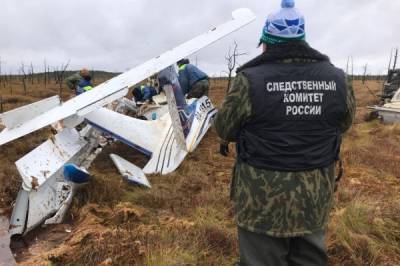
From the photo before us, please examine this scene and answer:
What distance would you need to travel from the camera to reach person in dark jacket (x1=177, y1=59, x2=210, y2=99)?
1072 cm

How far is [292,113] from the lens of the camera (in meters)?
2.36

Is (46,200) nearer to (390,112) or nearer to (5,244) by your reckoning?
(5,244)

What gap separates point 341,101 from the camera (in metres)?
2.47

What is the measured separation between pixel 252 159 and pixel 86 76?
8.94 meters

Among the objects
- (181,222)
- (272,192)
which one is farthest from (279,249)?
(181,222)

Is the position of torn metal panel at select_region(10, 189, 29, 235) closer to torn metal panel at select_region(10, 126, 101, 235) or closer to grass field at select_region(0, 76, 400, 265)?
torn metal panel at select_region(10, 126, 101, 235)

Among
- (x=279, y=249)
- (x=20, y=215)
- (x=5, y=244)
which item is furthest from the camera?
(x=20, y=215)

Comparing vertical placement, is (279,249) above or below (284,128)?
below

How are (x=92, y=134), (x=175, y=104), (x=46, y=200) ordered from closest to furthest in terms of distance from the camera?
(x=46, y=200), (x=175, y=104), (x=92, y=134)

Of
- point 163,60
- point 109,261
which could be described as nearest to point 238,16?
point 163,60

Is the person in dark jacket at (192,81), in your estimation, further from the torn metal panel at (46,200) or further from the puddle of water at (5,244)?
the puddle of water at (5,244)

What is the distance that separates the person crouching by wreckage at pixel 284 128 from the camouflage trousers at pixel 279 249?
0.01 metres

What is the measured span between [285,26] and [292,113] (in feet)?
1.55

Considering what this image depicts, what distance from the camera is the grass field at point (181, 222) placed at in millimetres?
3953
